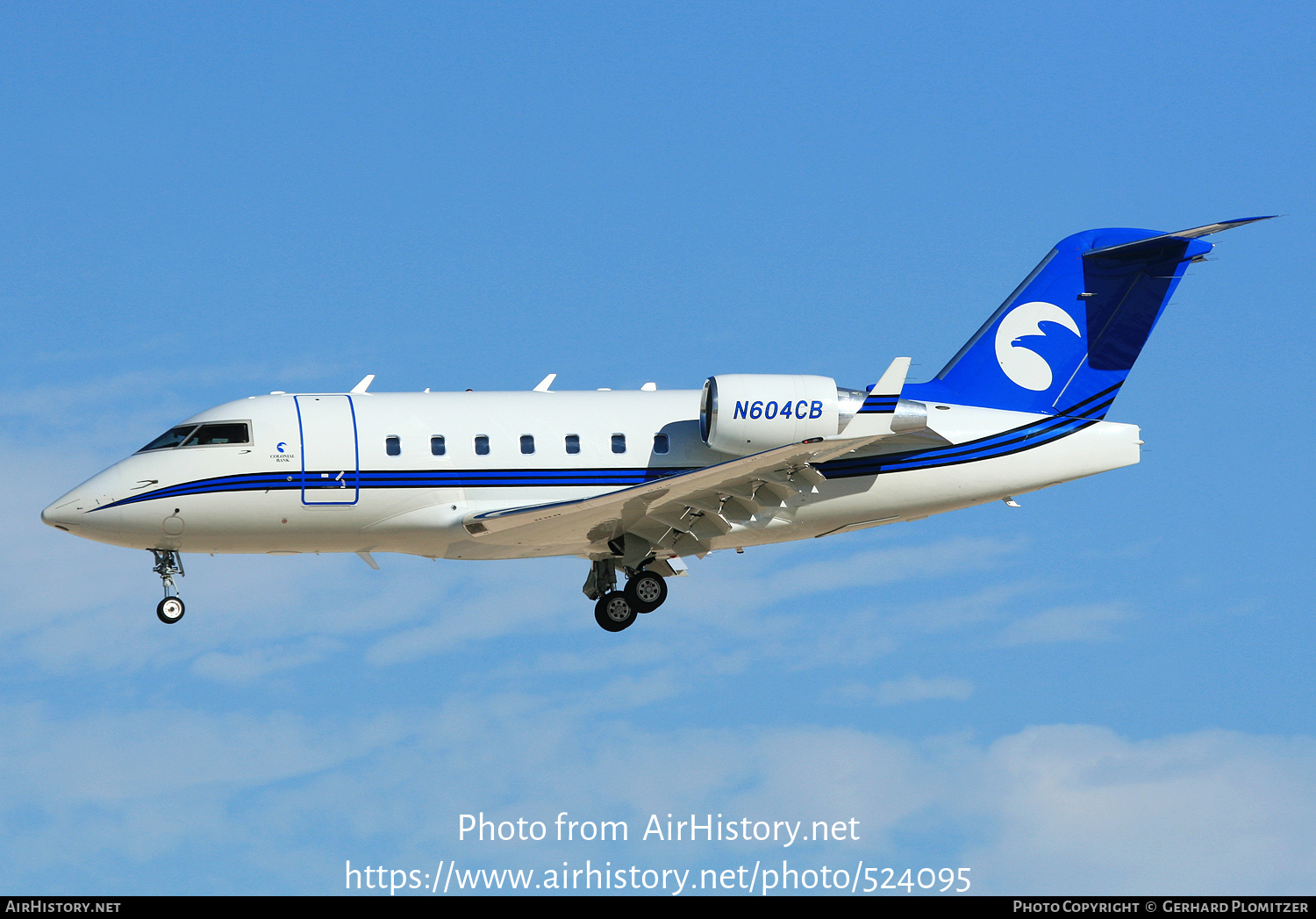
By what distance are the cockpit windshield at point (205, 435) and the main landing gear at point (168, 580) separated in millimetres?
1896

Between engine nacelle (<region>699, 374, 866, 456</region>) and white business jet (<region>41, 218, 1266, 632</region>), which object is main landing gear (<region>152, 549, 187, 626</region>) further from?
engine nacelle (<region>699, 374, 866, 456</region>)

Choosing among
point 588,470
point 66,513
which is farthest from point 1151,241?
point 66,513

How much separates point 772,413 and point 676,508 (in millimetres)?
2344

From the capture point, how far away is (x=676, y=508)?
2903 centimetres

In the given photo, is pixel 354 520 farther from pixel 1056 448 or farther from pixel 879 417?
pixel 1056 448

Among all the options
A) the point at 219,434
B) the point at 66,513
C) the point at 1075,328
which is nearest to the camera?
the point at 66,513

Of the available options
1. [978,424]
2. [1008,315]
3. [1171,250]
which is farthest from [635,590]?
[1171,250]

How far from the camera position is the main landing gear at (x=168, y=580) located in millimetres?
29641

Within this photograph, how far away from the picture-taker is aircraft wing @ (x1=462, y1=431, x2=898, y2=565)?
2738 centimetres

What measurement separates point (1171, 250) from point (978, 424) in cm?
524

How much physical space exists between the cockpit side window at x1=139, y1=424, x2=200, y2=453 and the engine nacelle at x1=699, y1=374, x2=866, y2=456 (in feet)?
30.5

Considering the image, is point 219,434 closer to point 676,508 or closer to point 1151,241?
point 676,508

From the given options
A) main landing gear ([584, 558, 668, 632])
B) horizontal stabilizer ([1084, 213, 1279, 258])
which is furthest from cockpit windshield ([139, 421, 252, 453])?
horizontal stabilizer ([1084, 213, 1279, 258])

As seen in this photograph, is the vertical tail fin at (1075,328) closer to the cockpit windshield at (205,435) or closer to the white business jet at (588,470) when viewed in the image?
the white business jet at (588,470)
